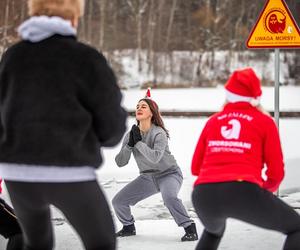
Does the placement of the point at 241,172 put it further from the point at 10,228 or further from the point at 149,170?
the point at 149,170

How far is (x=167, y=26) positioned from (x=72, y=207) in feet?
128

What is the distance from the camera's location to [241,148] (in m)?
3.04

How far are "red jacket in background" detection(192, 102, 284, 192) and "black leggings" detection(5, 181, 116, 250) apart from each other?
2.27ft

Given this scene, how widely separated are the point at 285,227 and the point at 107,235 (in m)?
0.97

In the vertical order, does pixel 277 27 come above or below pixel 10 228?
above

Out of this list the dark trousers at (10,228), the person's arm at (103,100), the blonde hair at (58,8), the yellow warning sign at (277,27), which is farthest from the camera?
the yellow warning sign at (277,27)

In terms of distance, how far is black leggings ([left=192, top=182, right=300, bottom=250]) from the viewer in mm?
2953

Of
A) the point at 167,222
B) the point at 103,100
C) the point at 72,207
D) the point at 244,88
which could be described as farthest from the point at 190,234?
the point at 103,100

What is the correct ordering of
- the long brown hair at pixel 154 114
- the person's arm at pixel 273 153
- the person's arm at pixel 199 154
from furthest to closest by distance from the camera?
1. the long brown hair at pixel 154 114
2. the person's arm at pixel 199 154
3. the person's arm at pixel 273 153

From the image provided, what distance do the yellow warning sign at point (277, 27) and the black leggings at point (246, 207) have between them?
11.4ft

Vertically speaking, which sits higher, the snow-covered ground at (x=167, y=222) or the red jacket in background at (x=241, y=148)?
the red jacket in background at (x=241, y=148)

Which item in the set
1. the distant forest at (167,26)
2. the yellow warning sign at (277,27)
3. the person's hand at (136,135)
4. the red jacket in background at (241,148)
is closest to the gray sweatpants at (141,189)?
the person's hand at (136,135)

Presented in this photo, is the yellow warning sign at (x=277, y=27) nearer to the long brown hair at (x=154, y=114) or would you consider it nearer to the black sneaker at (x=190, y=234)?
the long brown hair at (x=154, y=114)

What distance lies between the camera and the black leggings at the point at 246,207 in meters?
2.95
